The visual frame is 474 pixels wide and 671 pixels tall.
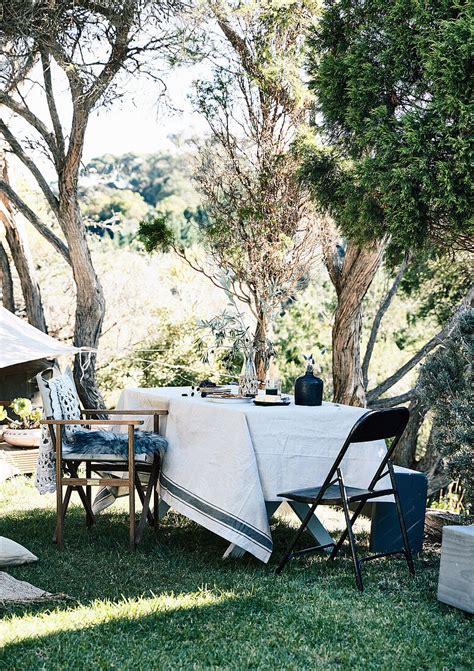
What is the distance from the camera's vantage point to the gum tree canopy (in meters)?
4.48

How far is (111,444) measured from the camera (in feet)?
14.1

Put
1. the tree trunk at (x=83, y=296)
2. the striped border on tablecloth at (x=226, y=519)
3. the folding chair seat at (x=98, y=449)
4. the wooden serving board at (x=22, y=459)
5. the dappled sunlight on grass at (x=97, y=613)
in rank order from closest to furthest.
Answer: the dappled sunlight on grass at (x=97, y=613) < the striped border on tablecloth at (x=226, y=519) < the folding chair seat at (x=98, y=449) < the wooden serving board at (x=22, y=459) < the tree trunk at (x=83, y=296)

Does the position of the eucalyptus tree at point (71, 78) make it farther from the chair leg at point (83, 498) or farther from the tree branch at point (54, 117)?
the chair leg at point (83, 498)

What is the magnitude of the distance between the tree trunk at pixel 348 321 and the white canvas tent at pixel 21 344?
2530 mm

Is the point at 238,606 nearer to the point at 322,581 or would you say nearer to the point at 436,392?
the point at 322,581

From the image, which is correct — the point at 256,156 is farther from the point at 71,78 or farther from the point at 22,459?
the point at 22,459

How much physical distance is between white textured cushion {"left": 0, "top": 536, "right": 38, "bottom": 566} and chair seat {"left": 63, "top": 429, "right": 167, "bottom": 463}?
55 cm

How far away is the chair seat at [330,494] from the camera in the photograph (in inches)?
142

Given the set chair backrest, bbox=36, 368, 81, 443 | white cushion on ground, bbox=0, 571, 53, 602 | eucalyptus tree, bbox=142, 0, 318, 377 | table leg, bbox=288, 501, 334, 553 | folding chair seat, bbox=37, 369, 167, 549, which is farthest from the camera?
eucalyptus tree, bbox=142, 0, 318, 377

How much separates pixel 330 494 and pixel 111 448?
124cm

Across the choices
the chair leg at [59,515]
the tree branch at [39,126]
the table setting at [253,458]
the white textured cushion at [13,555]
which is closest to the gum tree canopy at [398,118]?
the table setting at [253,458]

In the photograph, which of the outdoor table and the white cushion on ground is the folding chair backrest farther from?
the white cushion on ground

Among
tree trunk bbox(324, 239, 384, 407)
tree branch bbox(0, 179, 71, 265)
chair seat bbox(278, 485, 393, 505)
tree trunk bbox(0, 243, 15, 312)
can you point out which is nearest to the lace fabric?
chair seat bbox(278, 485, 393, 505)

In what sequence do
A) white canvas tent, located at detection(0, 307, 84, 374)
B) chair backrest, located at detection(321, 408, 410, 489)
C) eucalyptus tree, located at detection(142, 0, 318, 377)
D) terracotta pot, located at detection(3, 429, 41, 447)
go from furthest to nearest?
eucalyptus tree, located at detection(142, 0, 318, 377)
white canvas tent, located at detection(0, 307, 84, 374)
terracotta pot, located at detection(3, 429, 41, 447)
chair backrest, located at detection(321, 408, 410, 489)
